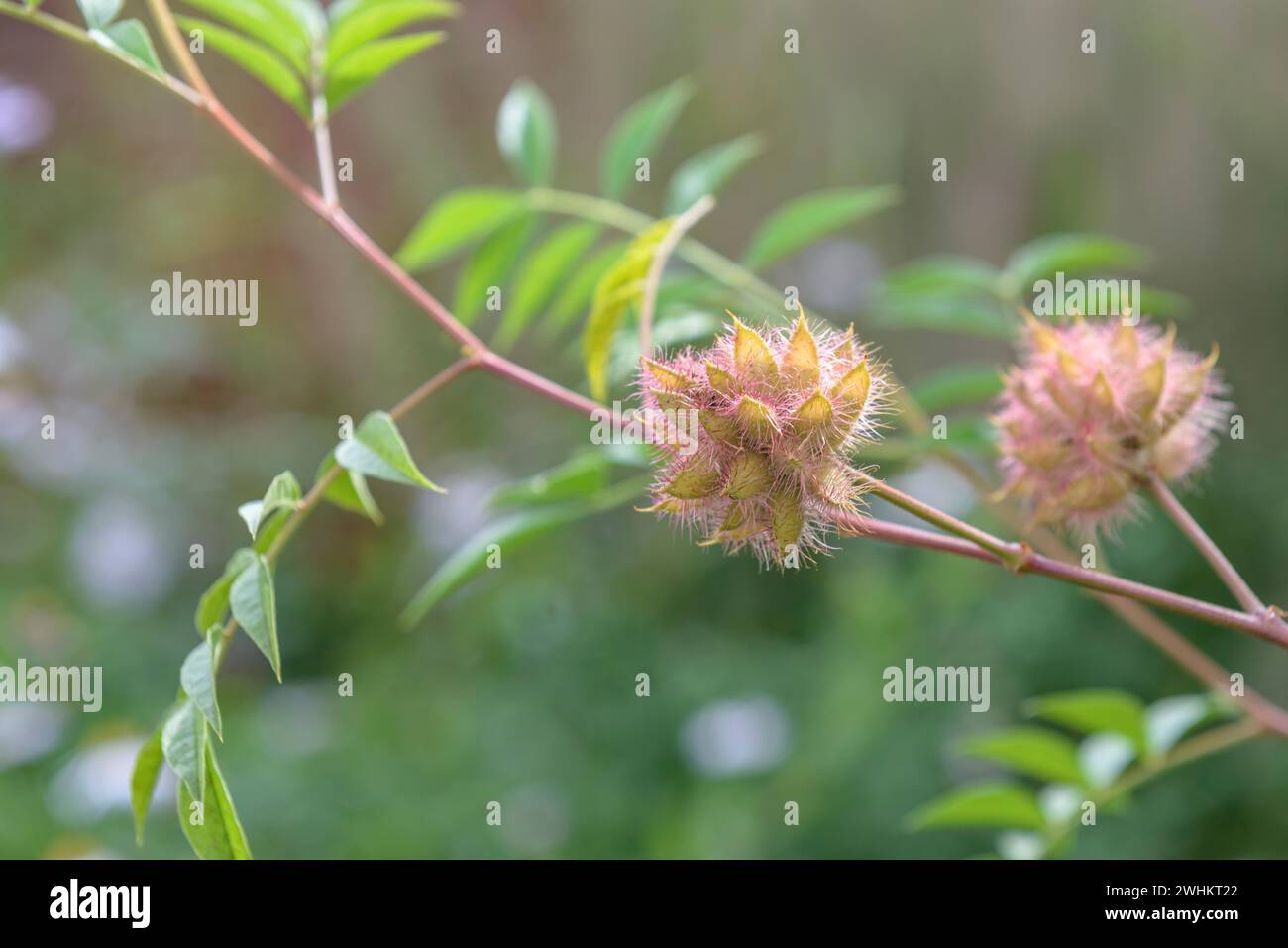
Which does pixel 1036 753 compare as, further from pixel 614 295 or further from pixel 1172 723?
pixel 614 295

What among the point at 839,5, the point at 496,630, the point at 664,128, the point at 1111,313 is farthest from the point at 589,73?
the point at 1111,313

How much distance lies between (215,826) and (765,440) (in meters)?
0.39

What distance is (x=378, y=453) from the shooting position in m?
0.75

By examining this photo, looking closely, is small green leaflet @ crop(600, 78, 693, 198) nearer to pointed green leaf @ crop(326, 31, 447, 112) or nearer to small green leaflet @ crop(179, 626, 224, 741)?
pointed green leaf @ crop(326, 31, 447, 112)

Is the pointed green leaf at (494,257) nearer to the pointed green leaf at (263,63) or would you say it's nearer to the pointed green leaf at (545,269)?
the pointed green leaf at (545,269)

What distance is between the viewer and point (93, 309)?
3.20 meters

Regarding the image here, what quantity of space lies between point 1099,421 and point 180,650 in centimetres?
255

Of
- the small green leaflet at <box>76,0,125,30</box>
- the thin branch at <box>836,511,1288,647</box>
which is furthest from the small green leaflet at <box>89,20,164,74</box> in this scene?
the thin branch at <box>836,511,1288,647</box>

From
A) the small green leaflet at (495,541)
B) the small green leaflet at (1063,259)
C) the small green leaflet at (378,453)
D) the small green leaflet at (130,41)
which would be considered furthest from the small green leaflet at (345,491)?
the small green leaflet at (1063,259)

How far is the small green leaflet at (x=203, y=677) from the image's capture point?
0.68 metres

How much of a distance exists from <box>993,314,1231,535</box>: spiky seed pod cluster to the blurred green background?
1544mm

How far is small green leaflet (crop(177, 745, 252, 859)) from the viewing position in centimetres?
69

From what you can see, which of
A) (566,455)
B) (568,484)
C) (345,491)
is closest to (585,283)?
(568,484)
